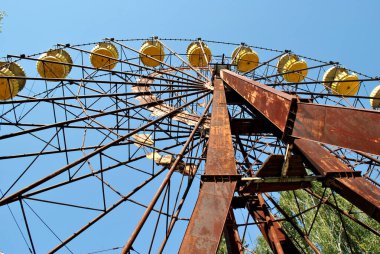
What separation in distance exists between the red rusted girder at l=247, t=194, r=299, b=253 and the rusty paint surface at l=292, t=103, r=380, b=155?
5903mm

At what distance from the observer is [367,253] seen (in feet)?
67.0

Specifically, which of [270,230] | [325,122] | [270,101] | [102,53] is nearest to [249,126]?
[270,230]

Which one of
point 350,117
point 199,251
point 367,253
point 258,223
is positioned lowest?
point 199,251

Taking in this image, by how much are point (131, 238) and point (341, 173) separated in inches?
148

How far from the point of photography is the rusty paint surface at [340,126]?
3.47 m

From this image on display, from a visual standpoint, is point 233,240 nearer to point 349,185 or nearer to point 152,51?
point 349,185

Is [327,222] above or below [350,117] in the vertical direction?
above

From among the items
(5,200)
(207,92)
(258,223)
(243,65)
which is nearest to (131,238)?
(5,200)

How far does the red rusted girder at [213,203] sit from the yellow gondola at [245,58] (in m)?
14.7

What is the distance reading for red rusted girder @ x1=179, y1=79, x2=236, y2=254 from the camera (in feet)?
13.5

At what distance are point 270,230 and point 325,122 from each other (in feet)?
22.8

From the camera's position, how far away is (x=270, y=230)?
A: 10203 mm

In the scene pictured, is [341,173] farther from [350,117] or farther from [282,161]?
[350,117]

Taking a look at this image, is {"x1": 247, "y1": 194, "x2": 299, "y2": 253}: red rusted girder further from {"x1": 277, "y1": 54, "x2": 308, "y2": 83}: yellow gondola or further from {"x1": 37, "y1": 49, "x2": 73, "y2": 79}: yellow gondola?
{"x1": 37, "y1": 49, "x2": 73, "y2": 79}: yellow gondola
